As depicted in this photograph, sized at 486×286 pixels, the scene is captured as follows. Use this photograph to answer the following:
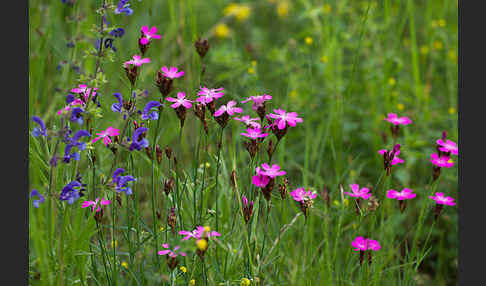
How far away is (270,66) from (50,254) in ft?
8.96

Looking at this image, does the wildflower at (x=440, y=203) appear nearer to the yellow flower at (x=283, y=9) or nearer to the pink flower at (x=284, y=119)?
the pink flower at (x=284, y=119)

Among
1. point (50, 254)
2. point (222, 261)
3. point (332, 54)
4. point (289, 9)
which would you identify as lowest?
point (222, 261)

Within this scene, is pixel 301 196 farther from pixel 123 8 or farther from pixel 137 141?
pixel 123 8

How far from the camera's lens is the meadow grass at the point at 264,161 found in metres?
1.72

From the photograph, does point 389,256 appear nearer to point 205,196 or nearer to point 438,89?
point 205,196

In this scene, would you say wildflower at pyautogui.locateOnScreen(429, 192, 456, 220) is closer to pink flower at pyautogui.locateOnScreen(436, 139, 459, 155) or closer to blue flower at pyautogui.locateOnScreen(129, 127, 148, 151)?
pink flower at pyautogui.locateOnScreen(436, 139, 459, 155)

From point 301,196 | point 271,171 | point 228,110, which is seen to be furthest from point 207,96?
point 301,196

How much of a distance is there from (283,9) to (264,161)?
2.24 meters

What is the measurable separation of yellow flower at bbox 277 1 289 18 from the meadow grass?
0.01m

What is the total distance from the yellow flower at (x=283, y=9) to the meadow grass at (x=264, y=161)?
12 millimetres

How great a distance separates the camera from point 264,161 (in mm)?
2436

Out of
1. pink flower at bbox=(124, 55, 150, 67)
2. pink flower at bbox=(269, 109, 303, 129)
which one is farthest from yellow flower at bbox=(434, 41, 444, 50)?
pink flower at bbox=(124, 55, 150, 67)

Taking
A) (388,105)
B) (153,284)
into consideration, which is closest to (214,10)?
(388,105)

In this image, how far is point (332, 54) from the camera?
3.06 meters
